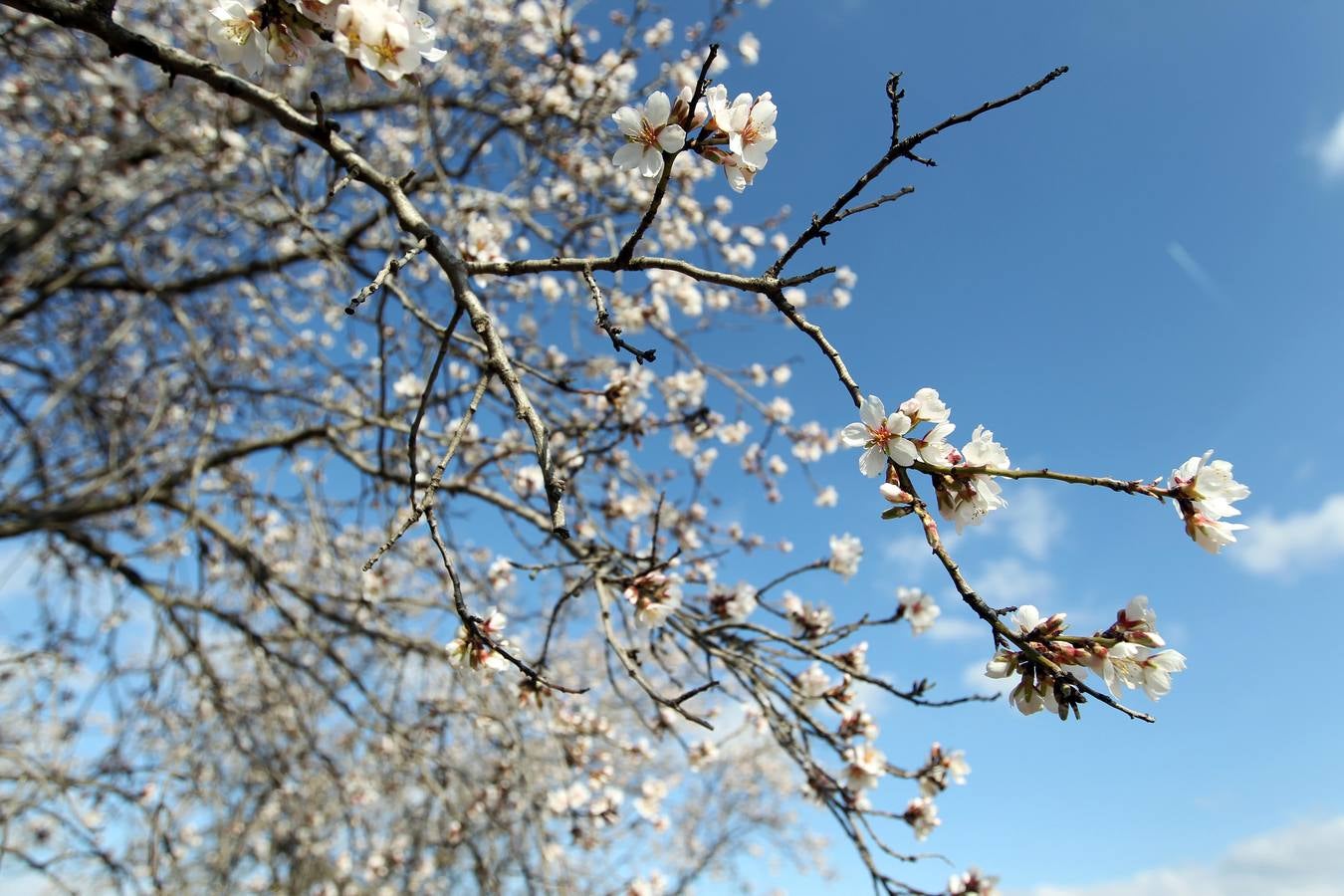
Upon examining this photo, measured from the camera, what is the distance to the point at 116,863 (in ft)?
11.0

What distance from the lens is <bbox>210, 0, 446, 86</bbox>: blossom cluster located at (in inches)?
46.4

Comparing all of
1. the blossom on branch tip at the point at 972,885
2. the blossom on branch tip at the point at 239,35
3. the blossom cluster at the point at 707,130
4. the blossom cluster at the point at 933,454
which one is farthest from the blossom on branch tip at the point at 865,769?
the blossom on branch tip at the point at 239,35

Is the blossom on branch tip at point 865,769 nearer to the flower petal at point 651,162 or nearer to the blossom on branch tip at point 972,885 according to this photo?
the blossom on branch tip at point 972,885

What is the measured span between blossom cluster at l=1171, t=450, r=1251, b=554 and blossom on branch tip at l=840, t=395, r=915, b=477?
17.0 inches

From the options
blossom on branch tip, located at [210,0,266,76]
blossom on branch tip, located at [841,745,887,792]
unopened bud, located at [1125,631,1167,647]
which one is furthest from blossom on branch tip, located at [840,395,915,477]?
blossom on branch tip, located at [841,745,887,792]

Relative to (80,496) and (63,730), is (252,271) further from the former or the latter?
(63,730)

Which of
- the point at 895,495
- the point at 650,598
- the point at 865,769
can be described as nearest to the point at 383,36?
the point at 895,495

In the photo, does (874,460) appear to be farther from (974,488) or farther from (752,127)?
(752,127)

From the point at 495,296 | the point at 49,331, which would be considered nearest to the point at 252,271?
the point at 49,331

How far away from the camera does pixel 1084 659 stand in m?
1.11

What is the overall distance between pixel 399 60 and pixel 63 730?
4985mm

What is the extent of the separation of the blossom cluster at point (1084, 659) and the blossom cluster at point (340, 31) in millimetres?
1353

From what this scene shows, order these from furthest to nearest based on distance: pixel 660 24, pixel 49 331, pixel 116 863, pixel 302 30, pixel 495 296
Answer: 1. pixel 660 24
2. pixel 49 331
3. pixel 495 296
4. pixel 116 863
5. pixel 302 30

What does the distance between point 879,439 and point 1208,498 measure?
52 cm
